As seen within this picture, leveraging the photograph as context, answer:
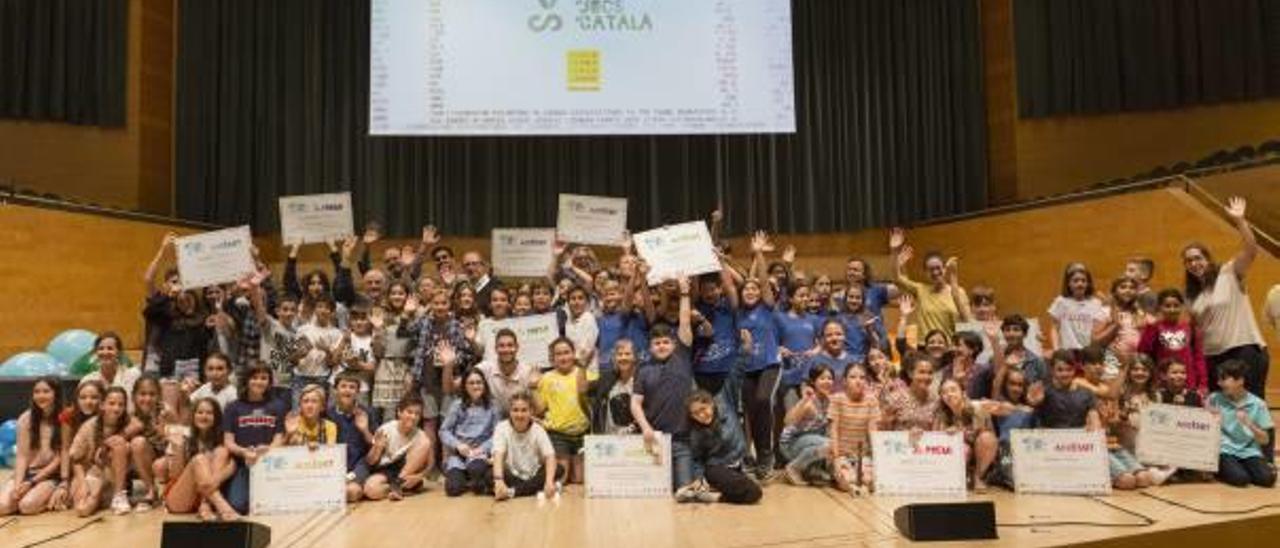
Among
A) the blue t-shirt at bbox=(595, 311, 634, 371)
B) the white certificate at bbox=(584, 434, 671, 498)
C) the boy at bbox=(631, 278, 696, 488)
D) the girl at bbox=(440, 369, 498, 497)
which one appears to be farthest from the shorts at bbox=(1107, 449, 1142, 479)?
the girl at bbox=(440, 369, 498, 497)

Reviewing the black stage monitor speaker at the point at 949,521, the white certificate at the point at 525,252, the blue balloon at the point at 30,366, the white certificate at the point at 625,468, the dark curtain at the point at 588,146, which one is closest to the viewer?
the black stage monitor speaker at the point at 949,521

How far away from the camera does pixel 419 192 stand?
36.9ft

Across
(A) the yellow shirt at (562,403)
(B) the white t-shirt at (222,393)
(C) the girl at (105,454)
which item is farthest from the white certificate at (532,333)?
(C) the girl at (105,454)

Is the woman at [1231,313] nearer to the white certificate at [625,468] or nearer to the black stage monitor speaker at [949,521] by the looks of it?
the black stage monitor speaker at [949,521]

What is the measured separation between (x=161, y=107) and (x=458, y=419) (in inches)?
297

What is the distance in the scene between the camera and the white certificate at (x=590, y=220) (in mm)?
7941

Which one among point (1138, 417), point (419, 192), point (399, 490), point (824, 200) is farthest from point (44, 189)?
point (1138, 417)

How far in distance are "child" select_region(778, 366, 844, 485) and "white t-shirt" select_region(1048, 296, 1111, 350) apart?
5.87 feet

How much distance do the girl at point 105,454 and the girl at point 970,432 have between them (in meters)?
4.60

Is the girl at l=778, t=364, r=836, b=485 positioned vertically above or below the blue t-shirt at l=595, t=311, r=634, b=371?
below

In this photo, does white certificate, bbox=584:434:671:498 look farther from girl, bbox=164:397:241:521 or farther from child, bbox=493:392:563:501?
girl, bbox=164:397:241:521

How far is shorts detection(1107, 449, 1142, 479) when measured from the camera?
537cm

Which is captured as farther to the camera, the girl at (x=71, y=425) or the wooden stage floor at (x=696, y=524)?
the girl at (x=71, y=425)

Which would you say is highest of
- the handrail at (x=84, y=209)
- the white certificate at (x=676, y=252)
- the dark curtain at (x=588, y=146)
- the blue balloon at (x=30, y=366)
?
the dark curtain at (x=588, y=146)
